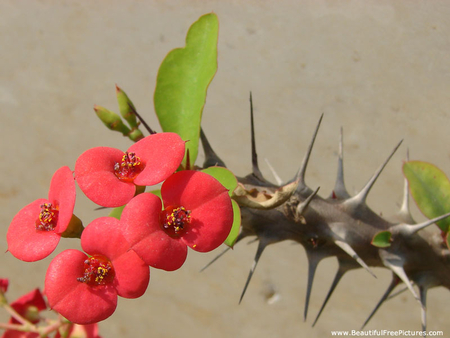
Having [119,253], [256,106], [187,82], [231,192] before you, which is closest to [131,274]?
[119,253]

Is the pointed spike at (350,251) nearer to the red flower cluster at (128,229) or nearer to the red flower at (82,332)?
the red flower cluster at (128,229)

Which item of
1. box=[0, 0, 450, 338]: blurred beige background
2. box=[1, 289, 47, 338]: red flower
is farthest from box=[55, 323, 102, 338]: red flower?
box=[0, 0, 450, 338]: blurred beige background

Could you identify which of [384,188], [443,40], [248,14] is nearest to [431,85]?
[443,40]

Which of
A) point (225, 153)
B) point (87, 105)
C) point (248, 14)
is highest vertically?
point (248, 14)

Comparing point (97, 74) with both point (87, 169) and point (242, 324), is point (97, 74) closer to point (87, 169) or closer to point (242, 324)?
point (242, 324)

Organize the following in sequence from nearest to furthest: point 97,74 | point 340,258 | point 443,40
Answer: point 340,258 < point 443,40 < point 97,74

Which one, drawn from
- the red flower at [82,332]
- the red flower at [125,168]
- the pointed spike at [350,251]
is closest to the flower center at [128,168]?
the red flower at [125,168]
